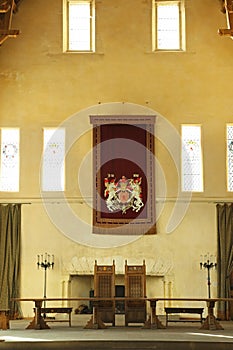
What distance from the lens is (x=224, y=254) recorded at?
15.7 meters

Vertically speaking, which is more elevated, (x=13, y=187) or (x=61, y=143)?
(x=61, y=143)

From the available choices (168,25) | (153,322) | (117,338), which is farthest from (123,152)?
(117,338)

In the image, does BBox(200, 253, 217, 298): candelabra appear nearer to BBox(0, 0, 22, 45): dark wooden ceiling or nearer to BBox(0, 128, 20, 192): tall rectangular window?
BBox(0, 128, 20, 192): tall rectangular window

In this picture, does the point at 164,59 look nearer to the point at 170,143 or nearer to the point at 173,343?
the point at 170,143

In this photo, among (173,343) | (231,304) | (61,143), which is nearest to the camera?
(173,343)

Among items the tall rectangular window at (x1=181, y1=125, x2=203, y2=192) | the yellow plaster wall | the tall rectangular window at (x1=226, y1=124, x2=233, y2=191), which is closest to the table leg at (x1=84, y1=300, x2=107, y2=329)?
the yellow plaster wall

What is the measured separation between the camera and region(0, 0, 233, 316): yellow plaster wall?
15.9 meters

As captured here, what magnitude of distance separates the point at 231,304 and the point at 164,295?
150cm

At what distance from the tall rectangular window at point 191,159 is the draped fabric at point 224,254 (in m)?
0.78

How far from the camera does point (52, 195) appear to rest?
635 inches

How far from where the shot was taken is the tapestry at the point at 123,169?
16.1 meters

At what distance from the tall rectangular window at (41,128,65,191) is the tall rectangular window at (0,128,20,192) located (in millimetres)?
649

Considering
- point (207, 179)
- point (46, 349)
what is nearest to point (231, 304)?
point (207, 179)

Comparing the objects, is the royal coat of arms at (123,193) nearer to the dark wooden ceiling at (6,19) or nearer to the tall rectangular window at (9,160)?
the tall rectangular window at (9,160)
